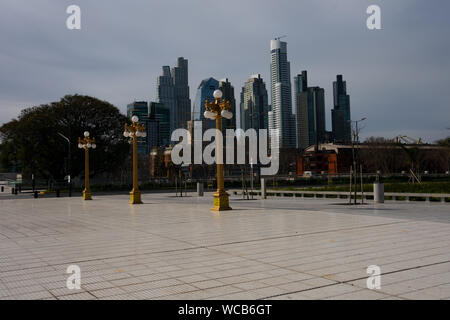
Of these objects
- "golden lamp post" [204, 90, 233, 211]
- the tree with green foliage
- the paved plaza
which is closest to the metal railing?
the paved plaza

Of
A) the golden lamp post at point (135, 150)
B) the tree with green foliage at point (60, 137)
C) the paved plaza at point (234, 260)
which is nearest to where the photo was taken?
the paved plaza at point (234, 260)

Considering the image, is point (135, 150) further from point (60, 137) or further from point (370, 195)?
point (60, 137)

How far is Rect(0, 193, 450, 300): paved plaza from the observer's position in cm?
518

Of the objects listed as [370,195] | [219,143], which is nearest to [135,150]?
[219,143]

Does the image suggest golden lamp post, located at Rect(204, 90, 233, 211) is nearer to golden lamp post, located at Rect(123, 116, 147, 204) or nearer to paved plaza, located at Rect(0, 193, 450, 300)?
paved plaza, located at Rect(0, 193, 450, 300)

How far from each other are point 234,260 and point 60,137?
51226mm

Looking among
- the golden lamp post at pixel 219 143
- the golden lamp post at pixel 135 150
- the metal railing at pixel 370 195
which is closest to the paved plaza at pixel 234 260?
the golden lamp post at pixel 219 143

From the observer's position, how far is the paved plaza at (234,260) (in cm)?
518

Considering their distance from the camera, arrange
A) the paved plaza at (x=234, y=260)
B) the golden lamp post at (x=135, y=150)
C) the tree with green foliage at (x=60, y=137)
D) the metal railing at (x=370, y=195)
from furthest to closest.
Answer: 1. the tree with green foliage at (x=60, y=137)
2. the golden lamp post at (x=135, y=150)
3. the metal railing at (x=370, y=195)
4. the paved plaza at (x=234, y=260)

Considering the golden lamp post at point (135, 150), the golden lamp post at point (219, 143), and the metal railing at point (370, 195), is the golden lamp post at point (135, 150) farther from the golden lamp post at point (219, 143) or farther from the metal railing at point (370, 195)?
the metal railing at point (370, 195)

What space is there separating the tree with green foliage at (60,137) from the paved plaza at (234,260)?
4318cm

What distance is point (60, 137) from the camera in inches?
2095
